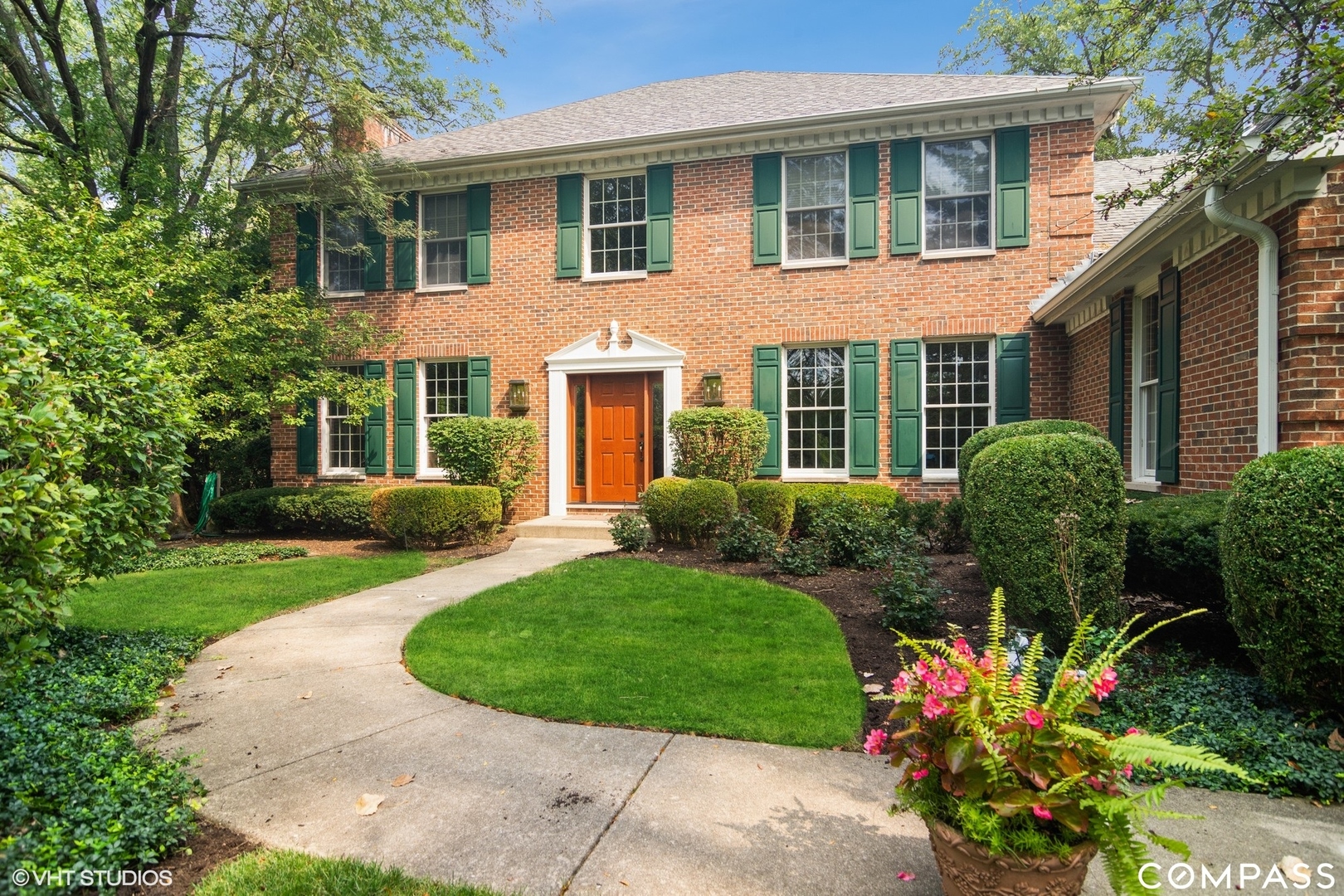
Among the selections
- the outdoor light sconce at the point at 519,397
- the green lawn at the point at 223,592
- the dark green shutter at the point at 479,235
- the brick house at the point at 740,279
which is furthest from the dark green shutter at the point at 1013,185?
the green lawn at the point at 223,592

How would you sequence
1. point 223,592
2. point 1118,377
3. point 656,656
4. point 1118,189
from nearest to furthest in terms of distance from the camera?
point 656,656, point 223,592, point 1118,377, point 1118,189

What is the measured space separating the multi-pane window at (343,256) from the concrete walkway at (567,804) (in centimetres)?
1016

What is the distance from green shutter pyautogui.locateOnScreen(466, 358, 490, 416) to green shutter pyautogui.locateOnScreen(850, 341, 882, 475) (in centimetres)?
601

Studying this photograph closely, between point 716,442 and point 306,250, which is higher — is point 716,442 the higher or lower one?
the lower one

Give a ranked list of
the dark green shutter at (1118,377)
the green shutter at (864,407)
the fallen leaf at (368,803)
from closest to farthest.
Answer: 1. the fallen leaf at (368,803)
2. the dark green shutter at (1118,377)
3. the green shutter at (864,407)

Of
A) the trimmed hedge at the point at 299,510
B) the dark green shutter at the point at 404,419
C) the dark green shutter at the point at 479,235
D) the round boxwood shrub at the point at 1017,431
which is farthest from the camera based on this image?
the dark green shutter at the point at 404,419

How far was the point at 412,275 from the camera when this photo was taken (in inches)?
472

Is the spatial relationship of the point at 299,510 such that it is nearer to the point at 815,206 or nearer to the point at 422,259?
the point at 422,259

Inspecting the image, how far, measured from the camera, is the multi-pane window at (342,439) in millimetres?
12359

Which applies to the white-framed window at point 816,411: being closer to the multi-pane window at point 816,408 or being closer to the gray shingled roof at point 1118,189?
the multi-pane window at point 816,408

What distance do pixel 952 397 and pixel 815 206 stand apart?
3581 millimetres

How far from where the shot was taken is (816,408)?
10.5m

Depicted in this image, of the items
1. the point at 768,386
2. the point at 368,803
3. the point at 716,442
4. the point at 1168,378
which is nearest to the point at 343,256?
the point at 716,442

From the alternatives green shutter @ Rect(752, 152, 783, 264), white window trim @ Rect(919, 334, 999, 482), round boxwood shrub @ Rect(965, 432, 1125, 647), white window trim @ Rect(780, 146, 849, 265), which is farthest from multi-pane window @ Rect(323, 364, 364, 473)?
round boxwood shrub @ Rect(965, 432, 1125, 647)
